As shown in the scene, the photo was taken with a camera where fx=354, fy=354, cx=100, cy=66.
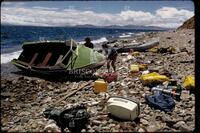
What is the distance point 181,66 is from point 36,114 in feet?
27.9

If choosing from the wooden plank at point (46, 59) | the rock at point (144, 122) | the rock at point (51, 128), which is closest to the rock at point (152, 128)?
the rock at point (144, 122)

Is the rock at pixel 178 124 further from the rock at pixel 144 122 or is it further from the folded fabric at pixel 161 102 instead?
the folded fabric at pixel 161 102

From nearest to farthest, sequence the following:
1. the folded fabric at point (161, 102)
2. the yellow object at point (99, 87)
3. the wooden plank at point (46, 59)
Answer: the folded fabric at point (161, 102) < the yellow object at point (99, 87) < the wooden plank at point (46, 59)

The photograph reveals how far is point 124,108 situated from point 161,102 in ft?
5.87

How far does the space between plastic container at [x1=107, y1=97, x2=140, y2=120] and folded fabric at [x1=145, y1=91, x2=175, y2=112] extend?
115 centimetres

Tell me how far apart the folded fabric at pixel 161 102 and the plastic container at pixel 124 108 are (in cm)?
115

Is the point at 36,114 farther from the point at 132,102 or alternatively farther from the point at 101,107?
the point at 132,102

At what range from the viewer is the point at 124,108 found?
8789 mm

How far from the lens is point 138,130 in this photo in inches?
326

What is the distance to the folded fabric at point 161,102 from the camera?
9977 millimetres

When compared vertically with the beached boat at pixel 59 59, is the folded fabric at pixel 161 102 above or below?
below

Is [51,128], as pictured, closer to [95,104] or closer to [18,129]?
[18,129]

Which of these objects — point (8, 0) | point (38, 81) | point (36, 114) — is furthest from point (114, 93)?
point (8, 0)
